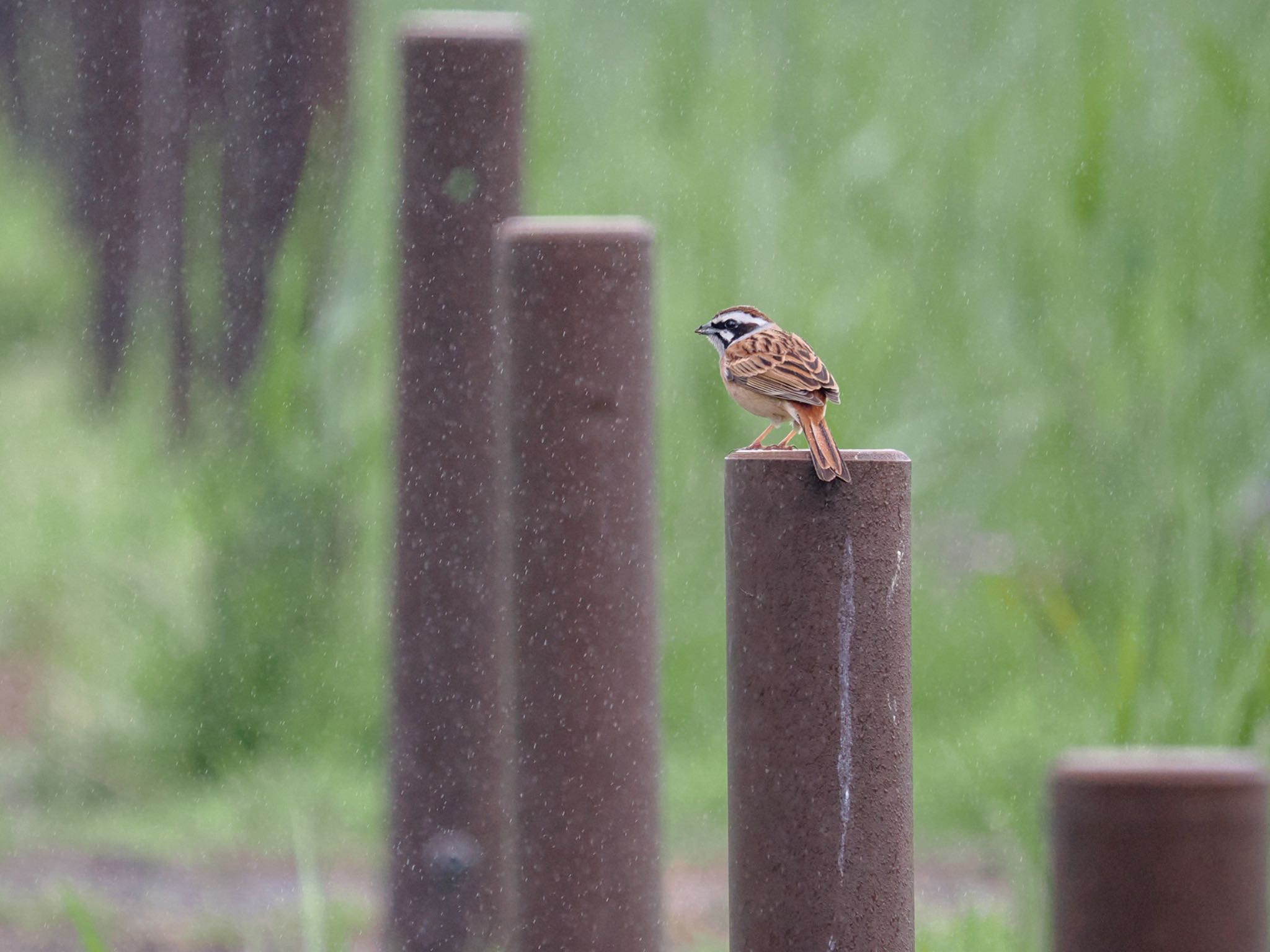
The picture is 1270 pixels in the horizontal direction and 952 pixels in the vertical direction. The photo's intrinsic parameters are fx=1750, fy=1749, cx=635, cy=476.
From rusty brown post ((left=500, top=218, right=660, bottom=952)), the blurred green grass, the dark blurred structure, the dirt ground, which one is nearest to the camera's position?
rusty brown post ((left=500, top=218, right=660, bottom=952))

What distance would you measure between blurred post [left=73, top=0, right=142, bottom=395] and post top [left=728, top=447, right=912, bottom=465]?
9003 millimetres

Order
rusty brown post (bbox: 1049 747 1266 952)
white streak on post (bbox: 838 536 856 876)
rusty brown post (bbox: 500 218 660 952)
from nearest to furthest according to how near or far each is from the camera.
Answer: rusty brown post (bbox: 1049 747 1266 952) < white streak on post (bbox: 838 536 856 876) < rusty brown post (bbox: 500 218 660 952)

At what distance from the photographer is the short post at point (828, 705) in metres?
2.76

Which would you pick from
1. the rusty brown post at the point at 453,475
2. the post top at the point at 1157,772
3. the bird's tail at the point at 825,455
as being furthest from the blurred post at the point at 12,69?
the post top at the point at 1157,772

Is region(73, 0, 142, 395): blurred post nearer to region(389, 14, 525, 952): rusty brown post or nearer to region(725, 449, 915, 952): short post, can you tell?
region(389, 14, 525, 952): rusty brown post

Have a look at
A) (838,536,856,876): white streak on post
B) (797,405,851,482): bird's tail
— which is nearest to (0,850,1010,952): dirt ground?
(838,536,856,876): white streak on post

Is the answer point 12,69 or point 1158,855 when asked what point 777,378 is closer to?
point 1158,855

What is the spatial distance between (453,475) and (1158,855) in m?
3.00

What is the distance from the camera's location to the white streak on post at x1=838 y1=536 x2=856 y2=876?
275 centimetres

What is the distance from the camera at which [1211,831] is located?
1.53m

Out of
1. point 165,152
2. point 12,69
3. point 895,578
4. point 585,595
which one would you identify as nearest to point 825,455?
point 895,578

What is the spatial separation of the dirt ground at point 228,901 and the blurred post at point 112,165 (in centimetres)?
578

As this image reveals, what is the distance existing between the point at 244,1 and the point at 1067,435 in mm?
5498

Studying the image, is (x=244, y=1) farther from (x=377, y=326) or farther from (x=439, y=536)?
(x=439, y=536)
